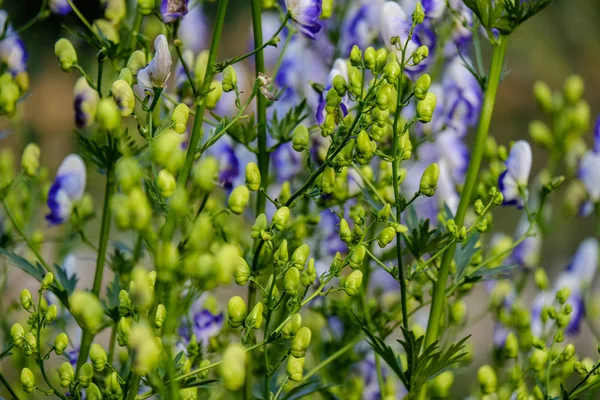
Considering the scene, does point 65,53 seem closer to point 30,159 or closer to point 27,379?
point 30,159

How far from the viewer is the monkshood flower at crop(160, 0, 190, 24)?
720 millimetres

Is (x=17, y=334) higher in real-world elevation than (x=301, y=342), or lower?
higher

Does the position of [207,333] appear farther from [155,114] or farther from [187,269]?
[187,269]

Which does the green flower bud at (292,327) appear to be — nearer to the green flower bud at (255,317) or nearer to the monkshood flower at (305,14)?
the green flower bud at (255,317)

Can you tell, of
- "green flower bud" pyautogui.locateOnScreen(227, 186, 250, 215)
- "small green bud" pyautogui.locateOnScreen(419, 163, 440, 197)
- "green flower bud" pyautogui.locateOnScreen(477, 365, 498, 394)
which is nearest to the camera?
"green flower bud" pyautogui.locateOnScreen(227, 186, 250, 215)

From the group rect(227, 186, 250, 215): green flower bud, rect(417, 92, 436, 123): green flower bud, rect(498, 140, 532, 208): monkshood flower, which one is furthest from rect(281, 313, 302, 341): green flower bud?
rect(498, 140, 532, 208): monkshood flower

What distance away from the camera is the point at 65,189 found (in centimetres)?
96

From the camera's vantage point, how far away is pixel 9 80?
0.95m

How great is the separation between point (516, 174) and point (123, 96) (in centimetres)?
47

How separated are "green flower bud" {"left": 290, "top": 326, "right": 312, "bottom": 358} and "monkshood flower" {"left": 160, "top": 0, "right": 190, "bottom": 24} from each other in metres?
0.31

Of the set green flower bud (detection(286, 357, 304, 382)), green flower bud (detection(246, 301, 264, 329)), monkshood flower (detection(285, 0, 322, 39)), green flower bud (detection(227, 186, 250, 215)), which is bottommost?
green flower bud (detection(286, 357, 304, 382))

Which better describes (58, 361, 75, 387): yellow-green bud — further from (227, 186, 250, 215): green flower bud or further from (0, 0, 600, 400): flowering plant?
(227, 186, 250, 215): green flower bud

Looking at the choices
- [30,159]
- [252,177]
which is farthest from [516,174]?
[30,159]

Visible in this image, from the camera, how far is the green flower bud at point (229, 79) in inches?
27.5
